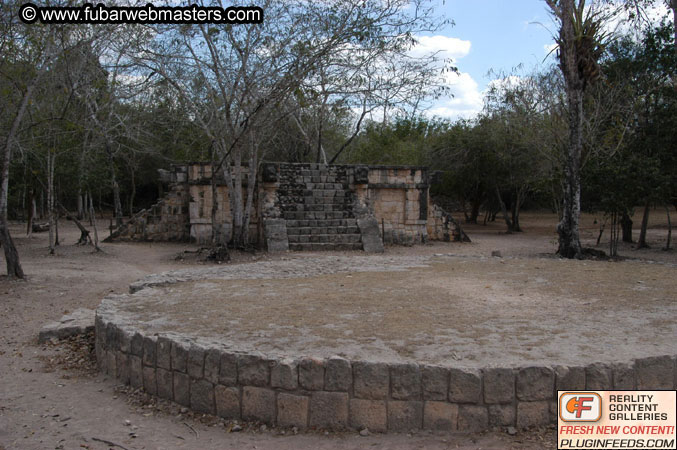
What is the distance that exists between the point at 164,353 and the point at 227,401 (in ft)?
2.34

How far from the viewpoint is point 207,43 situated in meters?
12.3

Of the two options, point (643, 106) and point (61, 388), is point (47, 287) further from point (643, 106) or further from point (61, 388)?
point (643, 106)

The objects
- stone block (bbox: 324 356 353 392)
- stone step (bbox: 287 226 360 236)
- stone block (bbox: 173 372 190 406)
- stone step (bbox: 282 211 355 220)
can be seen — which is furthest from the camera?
stone step (bbox: 282 211 355 220)

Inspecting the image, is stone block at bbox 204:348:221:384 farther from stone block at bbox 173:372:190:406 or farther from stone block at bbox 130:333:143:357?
stone block at bbox 130:333:143:357

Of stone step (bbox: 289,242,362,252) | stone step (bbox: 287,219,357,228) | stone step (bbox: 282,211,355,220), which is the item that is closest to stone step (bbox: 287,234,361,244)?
stone step (bbox: 289,242,362,252)

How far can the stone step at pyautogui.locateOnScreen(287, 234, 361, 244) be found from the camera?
14.7 meters

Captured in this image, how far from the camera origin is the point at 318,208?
16156mm

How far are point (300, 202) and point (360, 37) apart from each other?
19.7 ft

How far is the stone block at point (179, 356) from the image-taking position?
411 centimetres

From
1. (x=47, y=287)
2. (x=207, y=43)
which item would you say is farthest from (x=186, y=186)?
(x=47, y=287)

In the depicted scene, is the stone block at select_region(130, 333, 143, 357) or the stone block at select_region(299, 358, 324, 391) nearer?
the stone block at select_region(299, 358, 324, 391)

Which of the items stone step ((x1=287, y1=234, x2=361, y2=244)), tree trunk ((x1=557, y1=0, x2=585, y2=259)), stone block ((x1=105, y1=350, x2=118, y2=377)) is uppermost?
tree trunk ((x1=557, y1=0, x2=585, y2=259))

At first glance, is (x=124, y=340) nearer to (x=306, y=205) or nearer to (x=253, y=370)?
(x=253, y=370)

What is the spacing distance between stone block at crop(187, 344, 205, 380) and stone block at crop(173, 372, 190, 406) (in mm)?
71
